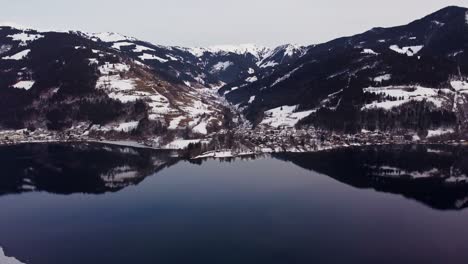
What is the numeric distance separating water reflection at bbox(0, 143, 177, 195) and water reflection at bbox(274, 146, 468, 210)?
45722mm

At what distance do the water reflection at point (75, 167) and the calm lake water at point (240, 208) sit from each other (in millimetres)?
553

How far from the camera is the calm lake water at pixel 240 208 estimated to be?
73.9 meters

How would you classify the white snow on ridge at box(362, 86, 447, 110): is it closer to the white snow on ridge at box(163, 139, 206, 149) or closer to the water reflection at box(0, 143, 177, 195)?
the white snow on ridge at box(163, 139, 206, 149)

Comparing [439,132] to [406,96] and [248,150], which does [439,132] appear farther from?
[248,150]

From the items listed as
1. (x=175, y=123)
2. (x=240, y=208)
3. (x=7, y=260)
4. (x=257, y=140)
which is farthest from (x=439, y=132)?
(x=7, y=260)

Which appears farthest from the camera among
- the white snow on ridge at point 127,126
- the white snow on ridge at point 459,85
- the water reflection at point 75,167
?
the white snow on ridge at point 459,85

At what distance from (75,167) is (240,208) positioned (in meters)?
66.4

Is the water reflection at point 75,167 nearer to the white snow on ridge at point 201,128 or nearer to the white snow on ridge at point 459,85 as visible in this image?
the white snow on ridge at point 201,128

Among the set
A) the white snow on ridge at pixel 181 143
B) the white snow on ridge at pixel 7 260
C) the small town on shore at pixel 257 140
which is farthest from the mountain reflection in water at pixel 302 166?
the white snow on ridge at pixel 7 260

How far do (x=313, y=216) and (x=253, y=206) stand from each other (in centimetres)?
1290

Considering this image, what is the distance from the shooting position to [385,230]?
82.8 m

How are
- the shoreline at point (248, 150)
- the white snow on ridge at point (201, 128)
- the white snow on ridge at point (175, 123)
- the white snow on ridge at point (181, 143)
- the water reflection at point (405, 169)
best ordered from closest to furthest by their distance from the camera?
the water reflection at point (405, 169)
the shoreline at point (248, 150)
the white snow on ridge at point (181, 143)
the white snow on ridge at point (201, 128)
the white snow on ridge at point (175, 123)

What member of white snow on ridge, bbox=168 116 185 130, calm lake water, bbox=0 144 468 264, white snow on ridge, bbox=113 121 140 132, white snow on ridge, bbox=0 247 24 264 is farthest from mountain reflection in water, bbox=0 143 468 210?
white snow on ridge, bbox=0 247 24 264

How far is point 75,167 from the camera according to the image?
141 metres
